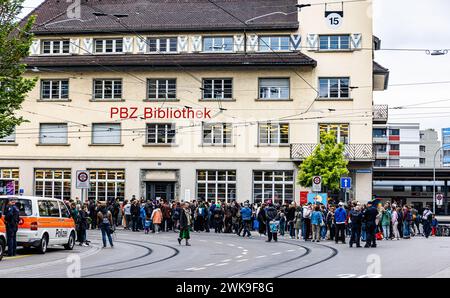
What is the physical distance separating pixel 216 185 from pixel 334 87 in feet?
33.0

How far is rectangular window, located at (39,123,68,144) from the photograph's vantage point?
50.3m

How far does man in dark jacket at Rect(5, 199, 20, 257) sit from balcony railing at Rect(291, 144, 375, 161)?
2962 cm

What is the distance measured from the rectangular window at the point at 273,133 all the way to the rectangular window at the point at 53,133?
1338cm

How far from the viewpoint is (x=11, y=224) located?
18.8 meters

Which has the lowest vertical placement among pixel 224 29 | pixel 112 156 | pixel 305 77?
pixel 112 156

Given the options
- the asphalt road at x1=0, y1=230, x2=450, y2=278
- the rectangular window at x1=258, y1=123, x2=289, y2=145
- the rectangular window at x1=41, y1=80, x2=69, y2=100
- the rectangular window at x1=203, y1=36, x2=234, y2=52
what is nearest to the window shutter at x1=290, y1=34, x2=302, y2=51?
the rectangular window at x1=203, y1=36, x2=234, y2=52

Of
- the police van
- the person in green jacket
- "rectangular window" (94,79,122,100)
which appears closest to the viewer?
the police van

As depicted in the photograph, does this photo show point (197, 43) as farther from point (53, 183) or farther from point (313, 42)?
point (53, 183)

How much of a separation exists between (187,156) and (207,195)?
9.55 ft

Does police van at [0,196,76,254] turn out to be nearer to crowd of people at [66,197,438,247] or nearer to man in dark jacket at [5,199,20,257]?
man in dark jacket at [5,199,20,257]

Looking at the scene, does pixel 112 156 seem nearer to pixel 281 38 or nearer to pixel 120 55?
pixel 120 55

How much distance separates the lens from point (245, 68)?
1922 inches

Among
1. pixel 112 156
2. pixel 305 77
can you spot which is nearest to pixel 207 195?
pixel 112 156

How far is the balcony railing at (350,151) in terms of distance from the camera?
47.1 metres
